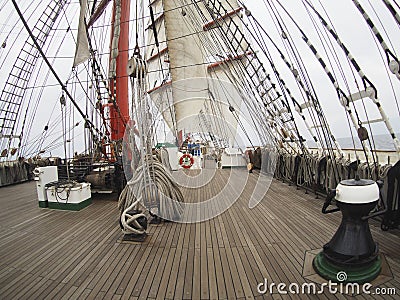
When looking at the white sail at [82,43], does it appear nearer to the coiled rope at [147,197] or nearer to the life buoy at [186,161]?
the coiled rope at [147,197]

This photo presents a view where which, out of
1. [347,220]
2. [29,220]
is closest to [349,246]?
[347,220]

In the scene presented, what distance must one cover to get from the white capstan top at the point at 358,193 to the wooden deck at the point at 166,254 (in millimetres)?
719

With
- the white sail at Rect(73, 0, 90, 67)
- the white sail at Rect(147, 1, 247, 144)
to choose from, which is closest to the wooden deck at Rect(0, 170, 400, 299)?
the white sail at Rect(73, 0, 90, 67)

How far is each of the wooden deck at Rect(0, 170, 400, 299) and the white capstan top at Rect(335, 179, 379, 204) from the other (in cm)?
72

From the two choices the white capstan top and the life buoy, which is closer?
the white capstan top

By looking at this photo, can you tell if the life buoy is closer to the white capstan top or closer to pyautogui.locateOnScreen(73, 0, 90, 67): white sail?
pyautogui.locateOnScreen(73, 0, 90, 67): white sail

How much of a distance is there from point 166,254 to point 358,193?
2.04 metres

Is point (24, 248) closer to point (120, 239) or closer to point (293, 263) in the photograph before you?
point (120, 239)

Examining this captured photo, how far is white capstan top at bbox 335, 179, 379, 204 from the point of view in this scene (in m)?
2.16

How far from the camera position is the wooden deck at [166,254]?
7.11 ft

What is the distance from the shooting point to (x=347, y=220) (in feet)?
7.53

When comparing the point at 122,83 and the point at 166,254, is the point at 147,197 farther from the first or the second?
the point at 122,83

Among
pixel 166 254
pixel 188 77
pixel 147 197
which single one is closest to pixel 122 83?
pixel 188 77

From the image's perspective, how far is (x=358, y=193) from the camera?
2166 mm
